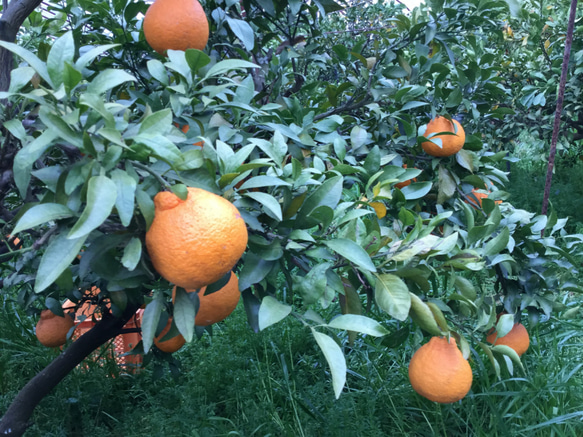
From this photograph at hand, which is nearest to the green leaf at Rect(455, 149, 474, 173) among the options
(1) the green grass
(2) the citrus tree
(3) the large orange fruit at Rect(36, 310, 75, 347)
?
(2) the citrus tree

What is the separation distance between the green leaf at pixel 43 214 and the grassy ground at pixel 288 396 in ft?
4.59

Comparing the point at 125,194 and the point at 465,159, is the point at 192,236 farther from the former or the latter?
the point at 465,159

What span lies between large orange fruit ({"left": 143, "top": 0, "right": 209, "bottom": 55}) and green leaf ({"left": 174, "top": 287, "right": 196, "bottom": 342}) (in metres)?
0.60

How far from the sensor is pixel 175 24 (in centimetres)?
104

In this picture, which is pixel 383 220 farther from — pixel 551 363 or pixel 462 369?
pixel 551 363

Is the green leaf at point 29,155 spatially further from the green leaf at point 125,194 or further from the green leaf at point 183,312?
the green leaf at point 183,312

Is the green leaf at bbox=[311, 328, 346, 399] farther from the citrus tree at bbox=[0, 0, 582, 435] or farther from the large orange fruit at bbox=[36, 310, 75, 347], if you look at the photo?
the large orange fruit at bbox=[36, 310, 75, 347]

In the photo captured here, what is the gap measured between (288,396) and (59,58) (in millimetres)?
1668

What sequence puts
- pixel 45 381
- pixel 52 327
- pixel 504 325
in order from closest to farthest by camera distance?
pixel 504 325 → pixel 45 381 → pixel 52 327

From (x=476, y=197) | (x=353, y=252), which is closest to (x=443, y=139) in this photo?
(x=476, y=197)

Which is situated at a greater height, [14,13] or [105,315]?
[14,13]

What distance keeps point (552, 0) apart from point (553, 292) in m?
3.79

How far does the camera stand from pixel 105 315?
163 centimetres

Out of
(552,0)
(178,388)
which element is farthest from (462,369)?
(552,0)
